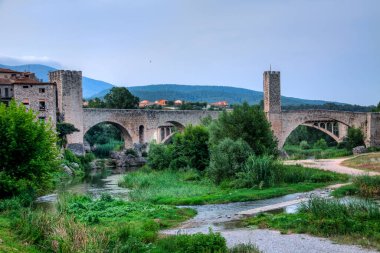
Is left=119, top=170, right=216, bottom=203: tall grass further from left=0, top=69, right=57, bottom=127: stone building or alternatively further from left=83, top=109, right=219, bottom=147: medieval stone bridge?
left=83, top=109, right=219, bottom=147: medieval stone bridge

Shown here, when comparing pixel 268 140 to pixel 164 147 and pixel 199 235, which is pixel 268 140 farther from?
pixel 199 235

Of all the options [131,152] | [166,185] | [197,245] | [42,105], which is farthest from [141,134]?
[197,245]

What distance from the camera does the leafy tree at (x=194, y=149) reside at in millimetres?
36406

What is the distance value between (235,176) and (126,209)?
933 cm

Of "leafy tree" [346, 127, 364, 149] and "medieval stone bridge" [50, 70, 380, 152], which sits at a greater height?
"medieval stone bridge" [50, 70, 380, 152]

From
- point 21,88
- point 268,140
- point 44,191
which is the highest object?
point 21,88

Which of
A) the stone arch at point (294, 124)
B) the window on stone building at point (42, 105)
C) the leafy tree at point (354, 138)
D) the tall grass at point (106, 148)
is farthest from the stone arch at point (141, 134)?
the leafy tree at point (354, 138)

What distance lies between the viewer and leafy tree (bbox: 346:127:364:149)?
5328 centimetres

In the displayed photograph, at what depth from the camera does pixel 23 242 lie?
13375mm

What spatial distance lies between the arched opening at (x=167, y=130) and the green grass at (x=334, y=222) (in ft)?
145

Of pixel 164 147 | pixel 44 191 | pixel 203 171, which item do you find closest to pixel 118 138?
pixel 164 147

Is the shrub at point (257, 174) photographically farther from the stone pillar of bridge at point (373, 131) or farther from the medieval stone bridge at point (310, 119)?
the stone pillar of bridge at point (373, 131)

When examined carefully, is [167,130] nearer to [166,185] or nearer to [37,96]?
[37,96]

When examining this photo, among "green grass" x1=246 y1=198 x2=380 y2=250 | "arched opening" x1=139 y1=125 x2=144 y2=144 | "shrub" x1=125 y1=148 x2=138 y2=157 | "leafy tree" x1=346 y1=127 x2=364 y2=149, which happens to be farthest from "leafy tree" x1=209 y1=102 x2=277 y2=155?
"arched opening" x1=139 y1=125 x2=144 y2=144
